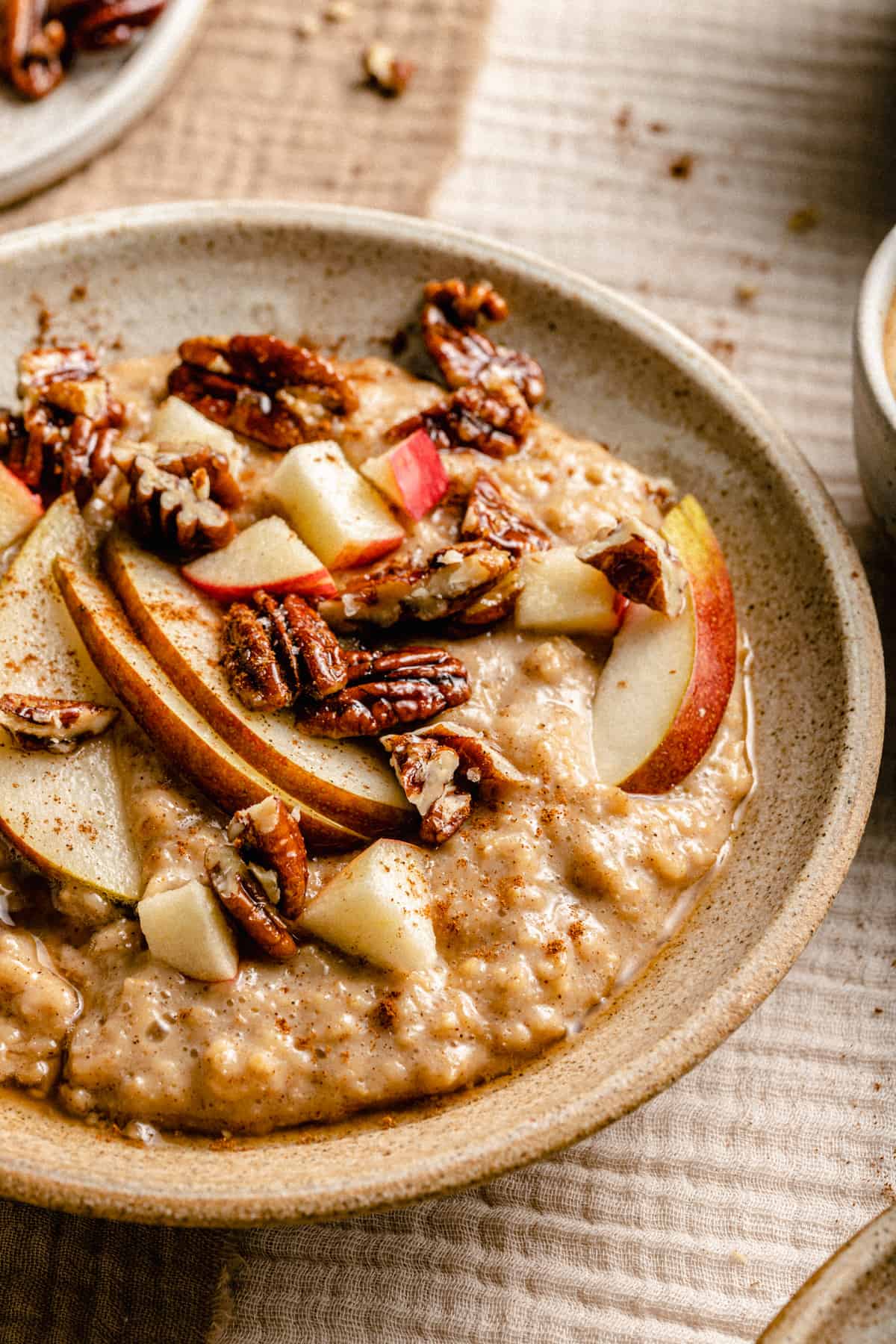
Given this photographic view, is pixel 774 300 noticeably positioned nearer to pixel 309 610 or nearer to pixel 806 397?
pixel 806 397

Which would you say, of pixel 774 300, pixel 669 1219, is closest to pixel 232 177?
pixel 774 300

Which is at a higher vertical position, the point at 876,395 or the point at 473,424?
the point at 876,395

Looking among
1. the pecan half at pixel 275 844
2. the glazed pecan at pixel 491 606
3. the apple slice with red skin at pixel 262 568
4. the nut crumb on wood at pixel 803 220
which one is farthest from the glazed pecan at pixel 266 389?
the nut crumb on wood at pixel 803 220

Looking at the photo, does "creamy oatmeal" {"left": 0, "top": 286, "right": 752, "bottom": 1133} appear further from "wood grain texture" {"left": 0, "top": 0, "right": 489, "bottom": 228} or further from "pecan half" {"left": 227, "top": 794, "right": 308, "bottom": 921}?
"wood grain texture" {"left": 0, "top": 0, "right": 489, "bottom": 228}

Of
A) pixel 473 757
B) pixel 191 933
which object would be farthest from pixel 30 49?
pixel 191 933

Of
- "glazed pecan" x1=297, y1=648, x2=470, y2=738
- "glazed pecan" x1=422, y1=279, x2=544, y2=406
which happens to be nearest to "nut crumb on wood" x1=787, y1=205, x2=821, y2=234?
"glazed pecan" x1=422, y1=279, x2=544, y2=406

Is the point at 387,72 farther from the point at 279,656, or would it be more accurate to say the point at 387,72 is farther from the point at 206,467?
the point at 279,656

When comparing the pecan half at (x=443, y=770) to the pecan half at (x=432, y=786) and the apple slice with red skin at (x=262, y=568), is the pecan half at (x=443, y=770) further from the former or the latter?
the apple slice with red skin at (x=262, y=568)
